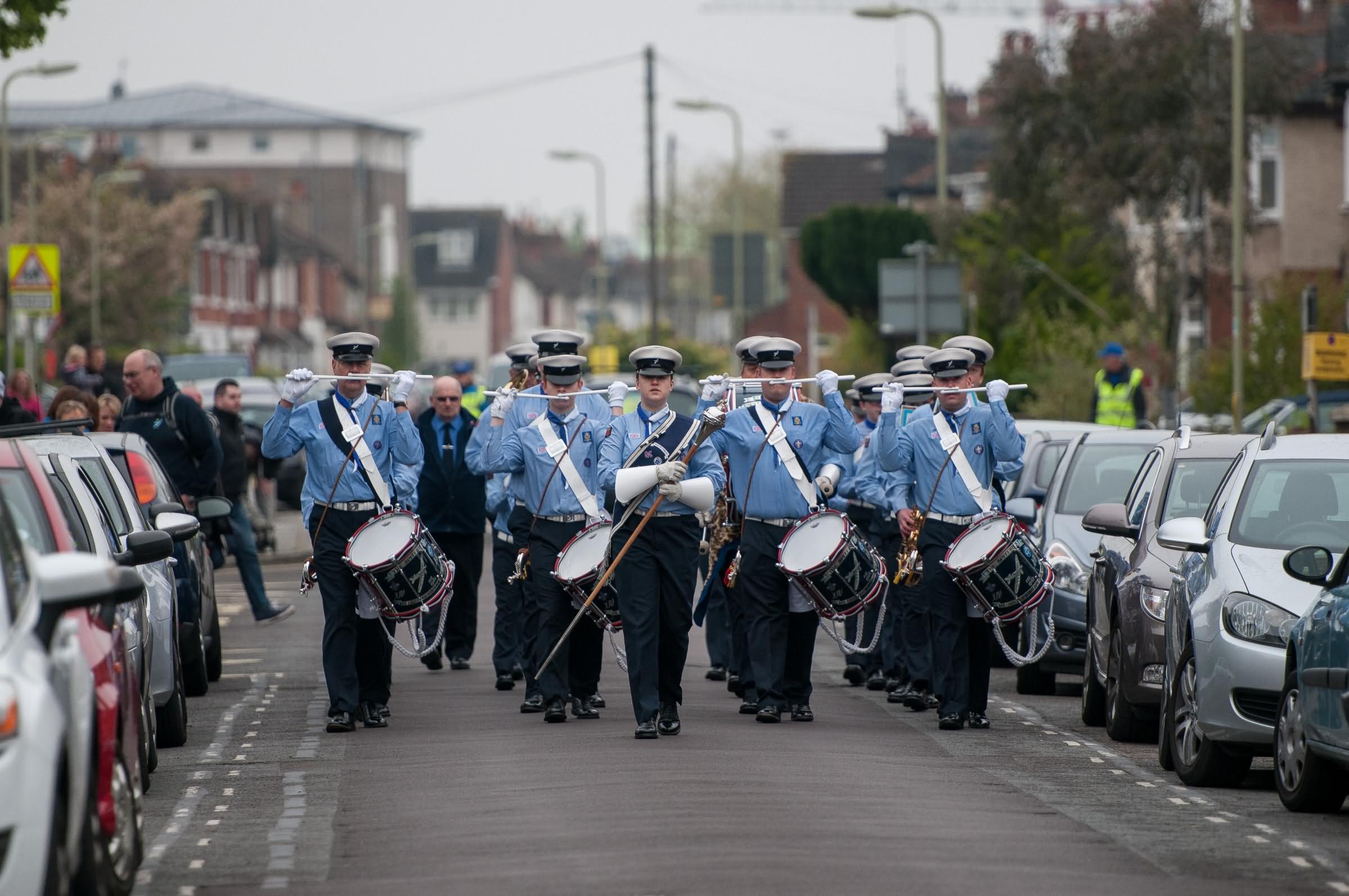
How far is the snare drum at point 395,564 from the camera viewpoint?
13.3 m

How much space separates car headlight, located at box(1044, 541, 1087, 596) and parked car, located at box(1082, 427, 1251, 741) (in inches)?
21.7

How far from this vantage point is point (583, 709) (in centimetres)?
1396

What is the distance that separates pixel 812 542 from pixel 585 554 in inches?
49.2

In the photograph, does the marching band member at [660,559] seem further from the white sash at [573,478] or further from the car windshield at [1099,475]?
the car windshield at [1099,475]

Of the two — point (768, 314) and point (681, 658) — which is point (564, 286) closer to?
point (768, 314)

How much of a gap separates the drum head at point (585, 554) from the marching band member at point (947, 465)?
1706mm

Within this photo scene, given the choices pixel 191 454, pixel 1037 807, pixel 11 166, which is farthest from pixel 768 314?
pixel 1037 807

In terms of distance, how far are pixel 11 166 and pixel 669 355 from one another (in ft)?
227

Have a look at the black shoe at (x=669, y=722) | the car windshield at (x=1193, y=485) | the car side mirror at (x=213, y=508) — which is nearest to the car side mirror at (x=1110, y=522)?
the car windshield at (x=1193, y=485)

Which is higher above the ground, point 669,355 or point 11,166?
point 11,166

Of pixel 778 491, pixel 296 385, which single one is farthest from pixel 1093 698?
pixel 296 385

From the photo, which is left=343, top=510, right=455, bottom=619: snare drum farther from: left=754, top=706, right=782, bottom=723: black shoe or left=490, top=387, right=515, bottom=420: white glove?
left=754, top=706, right=782, bottom=723: black shoe

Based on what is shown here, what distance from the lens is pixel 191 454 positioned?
18.2m

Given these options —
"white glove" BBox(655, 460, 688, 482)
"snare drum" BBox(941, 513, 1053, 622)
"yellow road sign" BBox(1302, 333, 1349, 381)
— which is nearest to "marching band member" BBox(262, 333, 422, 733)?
"white glove" BBox(655, 460, 688, 482)
